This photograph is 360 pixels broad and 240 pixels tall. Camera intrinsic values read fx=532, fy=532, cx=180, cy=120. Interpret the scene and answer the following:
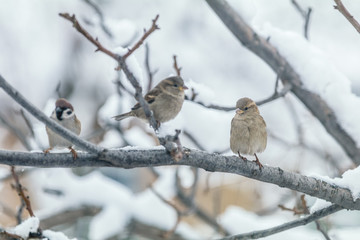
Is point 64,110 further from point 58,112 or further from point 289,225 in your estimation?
point 289,225

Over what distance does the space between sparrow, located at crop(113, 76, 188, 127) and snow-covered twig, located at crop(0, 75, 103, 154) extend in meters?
0.80

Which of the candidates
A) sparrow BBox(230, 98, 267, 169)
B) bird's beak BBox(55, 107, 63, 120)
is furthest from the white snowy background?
bird's beak BBox(55, 107, 63, 120)

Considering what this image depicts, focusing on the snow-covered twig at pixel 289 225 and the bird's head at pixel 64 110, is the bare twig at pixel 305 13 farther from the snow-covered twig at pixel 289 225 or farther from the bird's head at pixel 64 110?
the bird's head at pixel 64 110

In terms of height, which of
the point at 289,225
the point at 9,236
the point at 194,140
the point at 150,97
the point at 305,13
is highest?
the point at 305,13

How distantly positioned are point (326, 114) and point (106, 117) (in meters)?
1.87

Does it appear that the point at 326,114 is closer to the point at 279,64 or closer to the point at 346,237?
the point at 279,64

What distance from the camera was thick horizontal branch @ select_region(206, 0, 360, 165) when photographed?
3.70 metres

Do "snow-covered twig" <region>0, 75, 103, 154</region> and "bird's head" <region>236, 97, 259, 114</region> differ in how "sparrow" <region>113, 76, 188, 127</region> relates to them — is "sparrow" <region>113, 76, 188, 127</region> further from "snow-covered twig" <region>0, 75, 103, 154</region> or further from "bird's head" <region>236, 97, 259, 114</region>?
"snow-covered twig" <region>0, 75, 103, 154</region>

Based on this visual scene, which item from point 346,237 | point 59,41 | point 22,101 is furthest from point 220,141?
point 59,41

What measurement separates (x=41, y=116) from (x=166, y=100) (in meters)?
1.14

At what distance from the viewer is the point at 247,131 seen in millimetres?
3344

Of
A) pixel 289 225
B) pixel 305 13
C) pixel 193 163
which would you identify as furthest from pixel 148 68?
pixel 305 13

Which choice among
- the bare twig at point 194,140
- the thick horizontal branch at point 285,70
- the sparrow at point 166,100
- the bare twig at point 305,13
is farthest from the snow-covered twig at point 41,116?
the bare twig at point 194,140

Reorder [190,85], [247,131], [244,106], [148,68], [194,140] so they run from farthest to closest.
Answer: [194,140] < [244,106] < [247,131] < [190,85] < [148,68]
